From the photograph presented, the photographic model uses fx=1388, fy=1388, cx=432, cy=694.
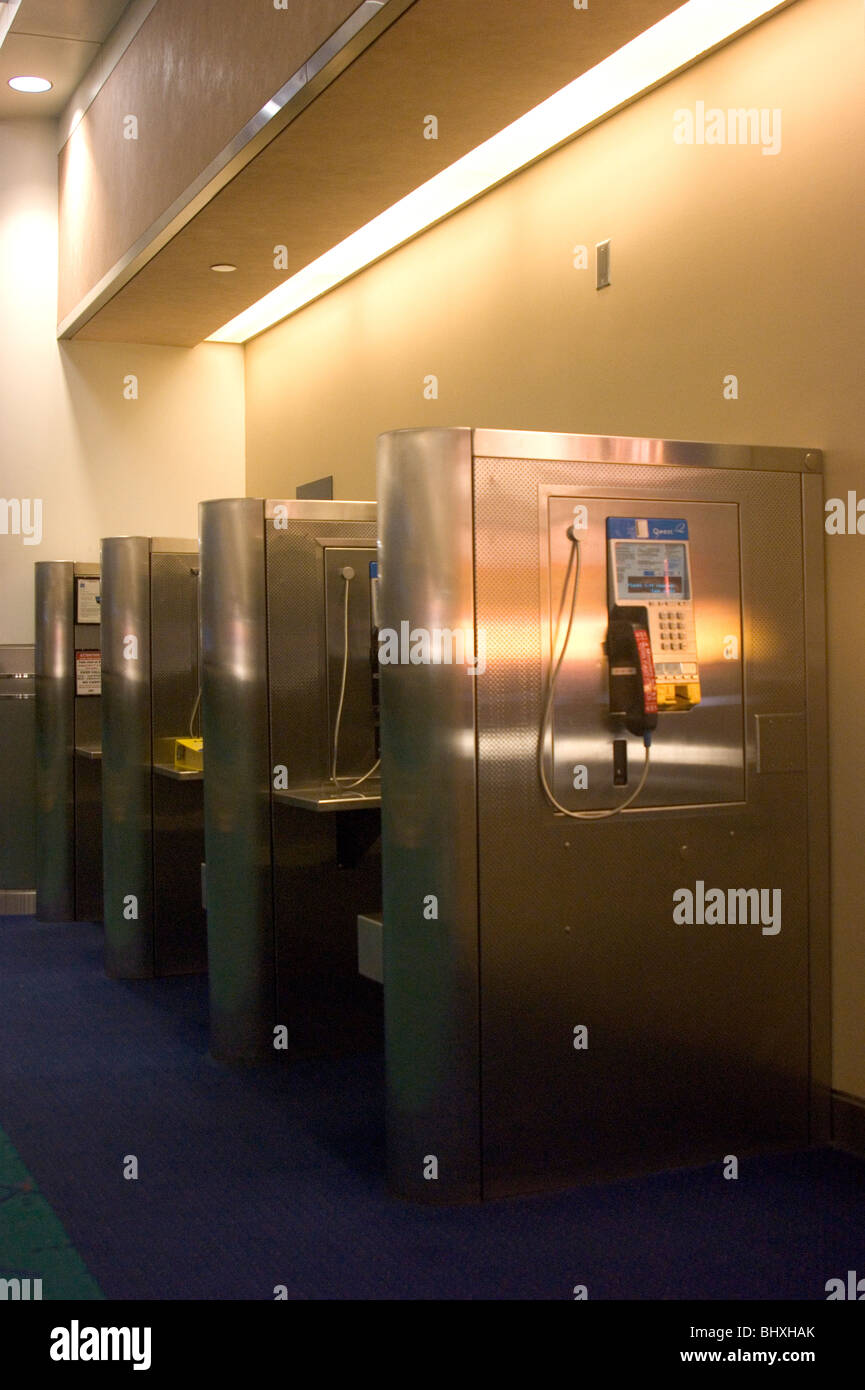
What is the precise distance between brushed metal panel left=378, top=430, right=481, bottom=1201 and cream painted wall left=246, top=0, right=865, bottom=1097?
1.12 metres

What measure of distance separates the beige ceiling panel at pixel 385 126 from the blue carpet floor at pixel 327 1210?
10.3ft

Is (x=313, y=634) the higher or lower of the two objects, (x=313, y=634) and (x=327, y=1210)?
the higher

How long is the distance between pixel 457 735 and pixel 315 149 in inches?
98.2

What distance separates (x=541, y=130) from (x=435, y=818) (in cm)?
274

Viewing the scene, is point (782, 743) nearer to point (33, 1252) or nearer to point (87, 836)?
point (33, 1252)

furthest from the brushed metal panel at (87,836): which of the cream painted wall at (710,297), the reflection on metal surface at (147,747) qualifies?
the cream painted wall at (710,297)

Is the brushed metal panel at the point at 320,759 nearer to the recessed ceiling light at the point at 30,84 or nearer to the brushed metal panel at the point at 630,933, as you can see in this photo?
the brushed metal panel at the point at 630,933

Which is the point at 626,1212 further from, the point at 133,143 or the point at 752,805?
the point at 133,143

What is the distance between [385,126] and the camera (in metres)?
4.63

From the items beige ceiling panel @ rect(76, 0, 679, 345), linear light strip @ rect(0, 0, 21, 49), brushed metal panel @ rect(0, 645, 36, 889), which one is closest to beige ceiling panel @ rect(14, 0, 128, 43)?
linear light strip @ rect(0, 0, 21, 49)

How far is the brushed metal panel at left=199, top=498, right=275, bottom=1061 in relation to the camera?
184 inches
